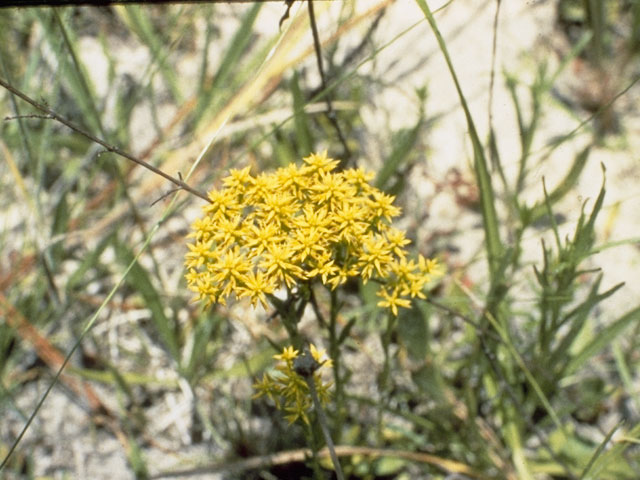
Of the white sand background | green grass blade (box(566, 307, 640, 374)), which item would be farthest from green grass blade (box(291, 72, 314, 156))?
green grass blade (box(566, 307, 640, 374))

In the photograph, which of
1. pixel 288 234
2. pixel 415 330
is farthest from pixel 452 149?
pixel 288 234

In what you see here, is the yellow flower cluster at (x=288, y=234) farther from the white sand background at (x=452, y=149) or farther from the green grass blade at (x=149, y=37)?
the green grass blade at (x=149, y=37)

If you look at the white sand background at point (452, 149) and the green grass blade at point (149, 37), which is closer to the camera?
the white sand background at point (452, 149)

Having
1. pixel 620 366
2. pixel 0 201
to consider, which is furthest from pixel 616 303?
pixel 0 201

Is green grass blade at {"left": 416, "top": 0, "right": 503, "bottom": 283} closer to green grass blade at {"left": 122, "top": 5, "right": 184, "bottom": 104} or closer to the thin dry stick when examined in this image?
the thin dry stick

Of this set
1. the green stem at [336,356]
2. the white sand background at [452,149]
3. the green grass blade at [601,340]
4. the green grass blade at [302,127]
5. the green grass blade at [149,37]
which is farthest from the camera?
the green grass blade at [149,37]

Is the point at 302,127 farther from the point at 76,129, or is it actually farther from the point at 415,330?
the point at 76,129

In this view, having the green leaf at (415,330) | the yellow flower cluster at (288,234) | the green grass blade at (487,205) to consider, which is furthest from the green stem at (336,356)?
the green grass blade at (487,205)

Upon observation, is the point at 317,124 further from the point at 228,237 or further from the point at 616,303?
the point at 228,237
